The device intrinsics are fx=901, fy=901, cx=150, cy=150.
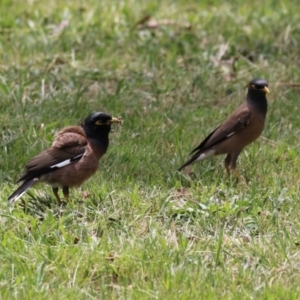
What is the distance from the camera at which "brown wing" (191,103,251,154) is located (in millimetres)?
7824

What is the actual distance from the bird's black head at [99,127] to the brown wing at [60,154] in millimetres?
69

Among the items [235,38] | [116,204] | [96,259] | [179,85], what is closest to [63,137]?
[116,204]

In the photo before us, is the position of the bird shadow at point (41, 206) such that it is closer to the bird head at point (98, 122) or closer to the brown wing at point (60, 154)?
the brown wing at point (60, 154)

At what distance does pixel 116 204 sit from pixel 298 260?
1520mm

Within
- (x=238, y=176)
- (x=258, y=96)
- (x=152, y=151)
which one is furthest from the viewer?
(x=258, y=96)

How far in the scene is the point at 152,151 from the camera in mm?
7969

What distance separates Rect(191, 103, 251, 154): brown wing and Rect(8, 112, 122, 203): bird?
99 cm

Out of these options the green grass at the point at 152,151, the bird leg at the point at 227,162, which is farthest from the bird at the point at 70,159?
the bird leg at the point at 227,162

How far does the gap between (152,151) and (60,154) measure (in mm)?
1209

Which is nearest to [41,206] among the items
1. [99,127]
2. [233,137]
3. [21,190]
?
[21,190]

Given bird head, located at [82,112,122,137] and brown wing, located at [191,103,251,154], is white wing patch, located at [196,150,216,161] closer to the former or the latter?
brown wing, located at [191,103,251,154]

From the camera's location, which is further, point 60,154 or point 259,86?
point 259,86

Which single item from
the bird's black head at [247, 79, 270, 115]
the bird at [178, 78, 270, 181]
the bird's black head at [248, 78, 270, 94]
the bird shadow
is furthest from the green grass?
the bird's black head at [248, 78, 270, 94]

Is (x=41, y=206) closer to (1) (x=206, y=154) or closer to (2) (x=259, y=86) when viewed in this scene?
(1) (x=206, y=154)
